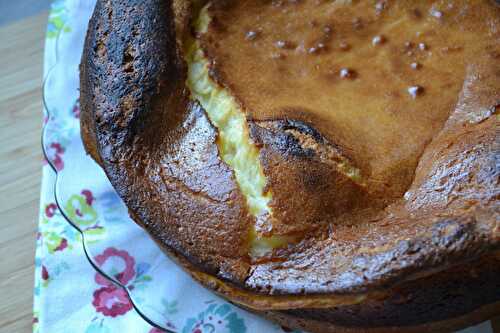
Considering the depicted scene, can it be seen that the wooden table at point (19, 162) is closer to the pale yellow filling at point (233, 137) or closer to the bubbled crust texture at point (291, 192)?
the bubbled crust texture at point (291, 192)

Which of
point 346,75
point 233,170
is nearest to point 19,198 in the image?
point 233,170

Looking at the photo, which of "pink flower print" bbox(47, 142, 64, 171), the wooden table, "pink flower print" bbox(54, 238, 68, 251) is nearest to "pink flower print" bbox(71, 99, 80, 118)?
"pink flower print" bbox(47, 142, 64, 171)

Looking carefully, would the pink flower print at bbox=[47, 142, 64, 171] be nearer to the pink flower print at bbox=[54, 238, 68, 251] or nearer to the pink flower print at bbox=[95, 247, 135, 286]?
the pink flower print at bbox=[54, 238, 68, 251]

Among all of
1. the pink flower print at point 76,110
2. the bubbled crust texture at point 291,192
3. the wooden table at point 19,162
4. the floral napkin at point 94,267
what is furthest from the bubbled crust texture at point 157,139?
the wooden table at point 19,162

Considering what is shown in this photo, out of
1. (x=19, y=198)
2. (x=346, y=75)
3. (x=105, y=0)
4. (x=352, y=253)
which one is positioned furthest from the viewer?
(x=19, y=198)

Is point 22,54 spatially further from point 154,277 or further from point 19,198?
point 154,277

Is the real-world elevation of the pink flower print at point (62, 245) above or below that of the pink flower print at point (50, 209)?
below
